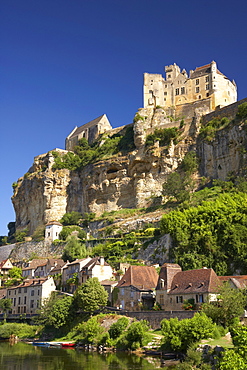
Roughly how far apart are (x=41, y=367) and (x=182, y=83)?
6248 cm

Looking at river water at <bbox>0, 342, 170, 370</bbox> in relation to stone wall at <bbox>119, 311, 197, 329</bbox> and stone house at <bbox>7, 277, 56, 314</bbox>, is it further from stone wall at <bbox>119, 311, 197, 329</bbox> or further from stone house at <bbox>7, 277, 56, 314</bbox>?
stone house at <bbox>7, 277, 56, 314</bbox>

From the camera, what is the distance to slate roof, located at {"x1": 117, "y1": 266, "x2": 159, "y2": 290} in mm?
39562

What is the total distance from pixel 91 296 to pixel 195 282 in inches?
400

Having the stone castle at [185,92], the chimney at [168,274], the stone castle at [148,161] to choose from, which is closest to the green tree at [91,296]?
the chimney at [168,274]

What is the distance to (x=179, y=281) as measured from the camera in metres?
36.3

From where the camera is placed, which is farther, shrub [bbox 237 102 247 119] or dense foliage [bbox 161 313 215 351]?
shrub [bbox 237 102 247 119]

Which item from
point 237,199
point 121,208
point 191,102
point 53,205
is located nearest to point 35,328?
point 237,199

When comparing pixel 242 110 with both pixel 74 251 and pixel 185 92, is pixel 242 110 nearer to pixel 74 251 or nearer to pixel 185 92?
pixel 185 92

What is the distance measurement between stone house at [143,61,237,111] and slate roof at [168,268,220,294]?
4474 centimetres

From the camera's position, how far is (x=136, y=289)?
3881 centimetres

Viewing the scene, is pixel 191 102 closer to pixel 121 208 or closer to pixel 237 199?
pixel 121 208

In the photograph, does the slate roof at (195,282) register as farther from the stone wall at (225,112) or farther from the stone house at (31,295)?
the stone wall at (225,112)

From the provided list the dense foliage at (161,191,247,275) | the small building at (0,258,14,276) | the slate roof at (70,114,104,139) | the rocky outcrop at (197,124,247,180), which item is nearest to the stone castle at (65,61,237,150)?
the slate roof at (70,114,104,139)

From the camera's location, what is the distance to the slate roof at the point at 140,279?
39.6 meters
